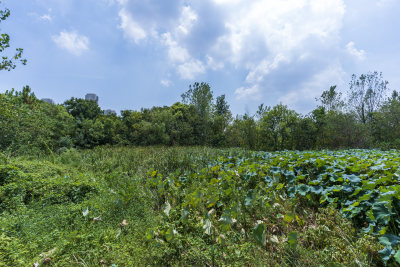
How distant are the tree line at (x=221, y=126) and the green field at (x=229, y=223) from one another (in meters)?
8.39

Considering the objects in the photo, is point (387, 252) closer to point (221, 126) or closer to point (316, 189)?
point (316, 189)

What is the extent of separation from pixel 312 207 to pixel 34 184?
5.21m

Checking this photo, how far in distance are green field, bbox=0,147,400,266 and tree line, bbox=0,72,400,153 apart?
839 cm

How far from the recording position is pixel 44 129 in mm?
8883

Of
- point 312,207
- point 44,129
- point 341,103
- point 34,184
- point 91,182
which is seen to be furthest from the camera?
point 341,103

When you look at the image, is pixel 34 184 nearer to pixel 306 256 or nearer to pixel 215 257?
pixel 215 257

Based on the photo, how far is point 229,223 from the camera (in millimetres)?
1652

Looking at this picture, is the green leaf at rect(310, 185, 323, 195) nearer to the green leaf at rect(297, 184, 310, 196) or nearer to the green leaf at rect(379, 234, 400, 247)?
the green leaf at rect(297, 184, 310, 196)

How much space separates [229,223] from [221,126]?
1865 centimetres

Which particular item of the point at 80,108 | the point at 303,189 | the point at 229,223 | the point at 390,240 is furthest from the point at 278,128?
the point at 80,108

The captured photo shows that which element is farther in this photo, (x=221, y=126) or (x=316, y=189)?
(x=221, y=126)

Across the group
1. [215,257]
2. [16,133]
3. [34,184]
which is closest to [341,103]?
[215,257]

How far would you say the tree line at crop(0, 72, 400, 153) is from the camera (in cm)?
1370

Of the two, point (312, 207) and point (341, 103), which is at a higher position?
point (341, 103)
